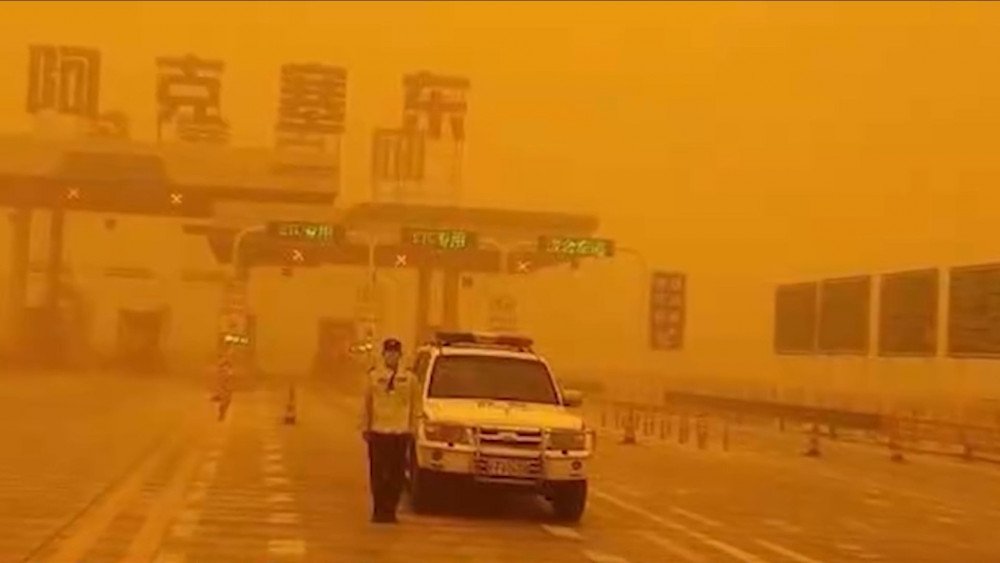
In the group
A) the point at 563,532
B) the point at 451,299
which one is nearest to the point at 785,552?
the point at 563,532

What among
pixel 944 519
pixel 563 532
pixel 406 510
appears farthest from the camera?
pixel 944 519

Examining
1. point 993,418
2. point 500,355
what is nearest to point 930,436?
point 993,418

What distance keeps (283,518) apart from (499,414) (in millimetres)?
2641

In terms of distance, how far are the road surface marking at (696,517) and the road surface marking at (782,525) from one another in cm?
64

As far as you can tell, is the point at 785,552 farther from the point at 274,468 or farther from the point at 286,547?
the point at 274,468

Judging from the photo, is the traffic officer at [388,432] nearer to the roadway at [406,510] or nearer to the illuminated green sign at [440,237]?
the roadway at [406,510]

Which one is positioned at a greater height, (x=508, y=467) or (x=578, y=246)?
(x=578, y=246)

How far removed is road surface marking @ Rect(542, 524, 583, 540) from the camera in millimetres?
19366

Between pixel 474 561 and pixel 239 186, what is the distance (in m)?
60.8

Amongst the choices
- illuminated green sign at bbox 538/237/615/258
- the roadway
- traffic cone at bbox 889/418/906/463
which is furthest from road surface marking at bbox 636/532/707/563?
illuminated green sign at bbox 538/237/615/258

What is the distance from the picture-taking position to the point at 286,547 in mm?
16891

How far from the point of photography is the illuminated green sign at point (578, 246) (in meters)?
59.8

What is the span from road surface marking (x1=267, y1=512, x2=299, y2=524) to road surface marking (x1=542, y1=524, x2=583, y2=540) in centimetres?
257

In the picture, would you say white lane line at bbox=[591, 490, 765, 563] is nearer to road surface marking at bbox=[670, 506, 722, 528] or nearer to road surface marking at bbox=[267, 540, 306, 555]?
road surface marking at bbox=[670, 506, 722, 528]
